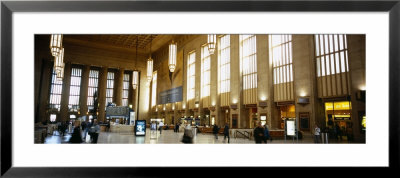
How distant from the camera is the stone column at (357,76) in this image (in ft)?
41.0

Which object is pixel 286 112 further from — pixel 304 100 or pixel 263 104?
pixel 304 100

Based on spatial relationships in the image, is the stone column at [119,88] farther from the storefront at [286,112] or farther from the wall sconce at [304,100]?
the wall sconce at [304,100]

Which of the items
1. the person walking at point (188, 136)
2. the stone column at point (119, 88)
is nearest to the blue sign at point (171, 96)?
the stone column at point (119, 88)

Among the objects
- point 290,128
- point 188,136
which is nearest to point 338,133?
point 290,128

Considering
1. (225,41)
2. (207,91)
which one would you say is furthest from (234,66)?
(207,91)

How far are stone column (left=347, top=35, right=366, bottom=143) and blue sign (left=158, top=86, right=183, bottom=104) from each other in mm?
19734

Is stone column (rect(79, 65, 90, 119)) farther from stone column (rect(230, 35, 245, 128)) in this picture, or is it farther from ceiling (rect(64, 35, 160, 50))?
stone column (rect(230, 35, 245, 128))

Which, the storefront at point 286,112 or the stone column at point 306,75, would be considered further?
the storefront at point 286,112

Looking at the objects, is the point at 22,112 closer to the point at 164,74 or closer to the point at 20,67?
the point at 20,67

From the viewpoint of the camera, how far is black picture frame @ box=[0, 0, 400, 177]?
433 cm
